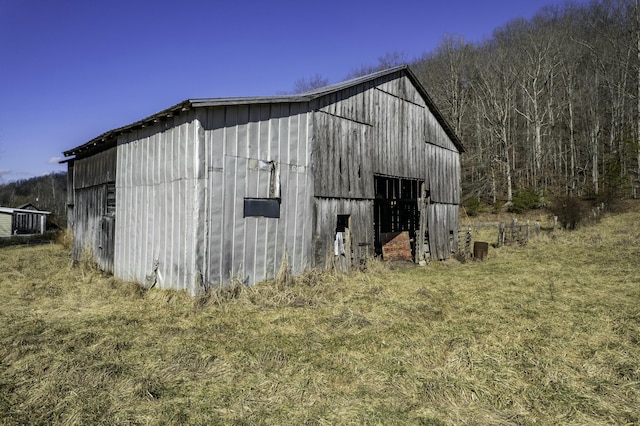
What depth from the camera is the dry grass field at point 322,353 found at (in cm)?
416

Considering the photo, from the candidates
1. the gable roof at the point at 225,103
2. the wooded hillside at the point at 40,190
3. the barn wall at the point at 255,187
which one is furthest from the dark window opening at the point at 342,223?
the wooded hillside at the point at 40,190

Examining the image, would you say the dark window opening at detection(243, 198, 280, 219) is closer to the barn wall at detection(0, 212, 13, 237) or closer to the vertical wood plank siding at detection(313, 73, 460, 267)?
the vertical wood plank siding at detection(313, 73, 460, 267)

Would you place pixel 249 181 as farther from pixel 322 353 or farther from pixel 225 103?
pixel 322 353

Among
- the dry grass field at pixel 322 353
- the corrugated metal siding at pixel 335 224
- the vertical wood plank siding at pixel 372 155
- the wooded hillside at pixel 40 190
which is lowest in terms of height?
the dry grass field at pixel 322 353

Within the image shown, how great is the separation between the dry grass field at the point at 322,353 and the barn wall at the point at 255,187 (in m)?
0.76

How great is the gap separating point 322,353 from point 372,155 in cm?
850

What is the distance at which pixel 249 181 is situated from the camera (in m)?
9.38

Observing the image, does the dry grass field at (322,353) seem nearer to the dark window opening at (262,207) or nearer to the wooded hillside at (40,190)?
the dark window opening at (262,207)

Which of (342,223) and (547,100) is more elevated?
(547,100)

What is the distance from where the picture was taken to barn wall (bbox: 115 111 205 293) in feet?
28.0

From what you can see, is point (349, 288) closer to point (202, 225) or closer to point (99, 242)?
point (202, 225)

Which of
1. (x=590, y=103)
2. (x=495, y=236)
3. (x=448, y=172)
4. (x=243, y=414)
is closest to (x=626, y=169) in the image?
(x=590, y=103)

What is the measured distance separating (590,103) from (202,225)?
43104 mm

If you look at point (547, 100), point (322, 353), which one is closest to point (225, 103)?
point (322, 353)
